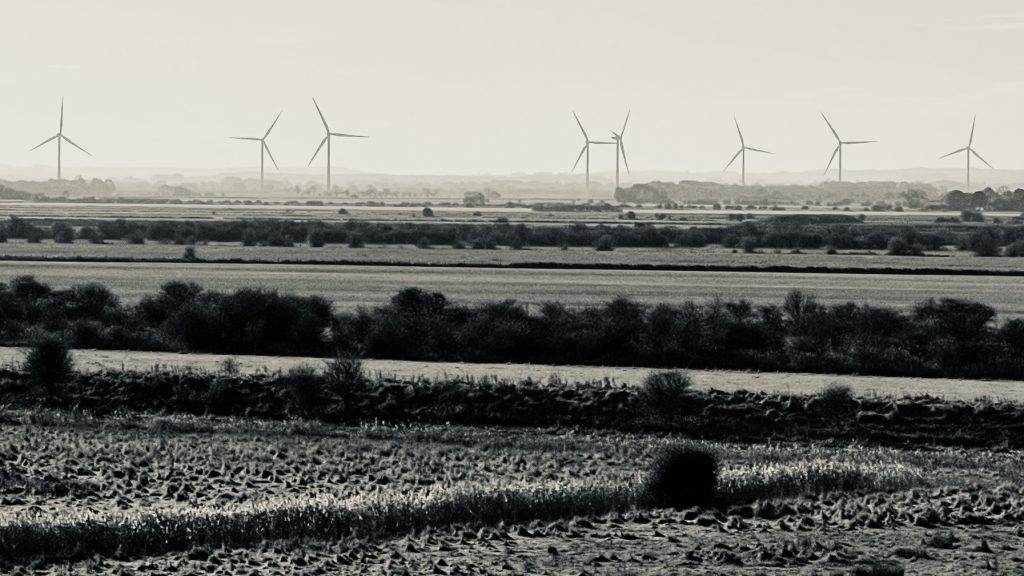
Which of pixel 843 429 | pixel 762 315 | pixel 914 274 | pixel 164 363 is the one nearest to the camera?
pixel 843 429

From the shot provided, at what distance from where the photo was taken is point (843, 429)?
31812 millimetres

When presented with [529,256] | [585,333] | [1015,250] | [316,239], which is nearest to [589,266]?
[529,256]

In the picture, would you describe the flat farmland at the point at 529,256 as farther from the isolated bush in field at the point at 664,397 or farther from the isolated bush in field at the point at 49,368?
the isolated bush in field at the point at 664,397

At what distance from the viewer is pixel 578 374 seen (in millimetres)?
38281

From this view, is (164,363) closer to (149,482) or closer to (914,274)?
(149,482)

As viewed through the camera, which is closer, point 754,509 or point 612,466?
point 754,509

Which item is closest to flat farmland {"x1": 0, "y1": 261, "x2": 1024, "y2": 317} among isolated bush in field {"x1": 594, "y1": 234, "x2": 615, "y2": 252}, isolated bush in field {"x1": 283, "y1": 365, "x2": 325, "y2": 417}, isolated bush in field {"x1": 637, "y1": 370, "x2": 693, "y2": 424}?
isolated bush in field {"x1": 283, "y1": 365, "x2": 325, "y2": 417}

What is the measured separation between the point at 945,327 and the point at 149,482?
2603cm

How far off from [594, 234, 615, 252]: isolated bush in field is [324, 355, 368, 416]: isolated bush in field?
63270 mm

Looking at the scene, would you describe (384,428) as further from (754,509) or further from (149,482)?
(754,509)

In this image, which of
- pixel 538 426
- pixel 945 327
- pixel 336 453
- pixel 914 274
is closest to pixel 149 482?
pixel 336 453

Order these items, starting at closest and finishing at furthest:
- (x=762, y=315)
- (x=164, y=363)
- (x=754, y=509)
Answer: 1. (x=754, y=509)
2. (x=164, y=363)
3. (x=762, y=315)

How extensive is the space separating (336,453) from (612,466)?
5.20 m

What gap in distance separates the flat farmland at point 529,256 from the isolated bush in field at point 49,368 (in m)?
44.2
